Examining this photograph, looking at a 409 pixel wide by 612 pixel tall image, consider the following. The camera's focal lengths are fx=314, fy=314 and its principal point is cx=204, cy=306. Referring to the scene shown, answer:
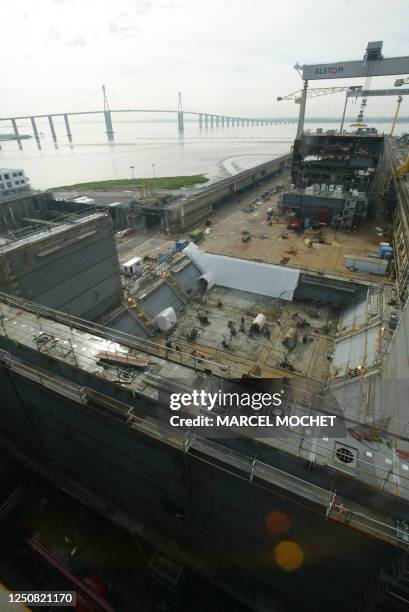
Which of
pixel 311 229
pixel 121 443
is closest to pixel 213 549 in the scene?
pixel 121 443

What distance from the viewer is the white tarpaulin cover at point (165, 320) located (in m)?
27.1

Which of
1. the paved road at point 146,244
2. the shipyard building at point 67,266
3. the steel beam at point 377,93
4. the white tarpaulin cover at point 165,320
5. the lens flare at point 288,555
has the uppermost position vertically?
the steel beam at point 377,93

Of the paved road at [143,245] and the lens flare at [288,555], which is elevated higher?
the lens flare at [288,555]

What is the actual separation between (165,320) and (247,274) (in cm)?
1115

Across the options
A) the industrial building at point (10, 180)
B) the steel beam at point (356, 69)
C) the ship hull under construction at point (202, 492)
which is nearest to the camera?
the ship hull under construction at point (202, 492)

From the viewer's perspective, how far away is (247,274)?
33.4m

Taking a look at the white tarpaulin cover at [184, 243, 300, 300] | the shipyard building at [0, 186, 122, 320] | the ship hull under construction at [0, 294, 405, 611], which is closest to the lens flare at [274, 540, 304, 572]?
the ship hull under construction at [0, 294, 405, 611]

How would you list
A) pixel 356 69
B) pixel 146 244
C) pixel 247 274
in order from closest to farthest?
pixel 247 274 < pixel 146 244 < pixel 356 69

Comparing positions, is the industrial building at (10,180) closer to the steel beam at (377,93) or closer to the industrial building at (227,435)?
the industrial building at (227,435)

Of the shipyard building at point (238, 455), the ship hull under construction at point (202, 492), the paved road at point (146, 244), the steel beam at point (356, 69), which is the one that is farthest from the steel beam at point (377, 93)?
the ship hull under construction at point (202, 492)

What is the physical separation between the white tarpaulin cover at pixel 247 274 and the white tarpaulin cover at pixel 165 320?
870cm

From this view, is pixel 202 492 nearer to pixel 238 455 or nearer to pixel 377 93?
pixel 238 455

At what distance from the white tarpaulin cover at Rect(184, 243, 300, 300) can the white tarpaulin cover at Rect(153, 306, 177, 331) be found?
28.5ft

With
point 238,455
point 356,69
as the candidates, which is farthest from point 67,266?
point 356,69
